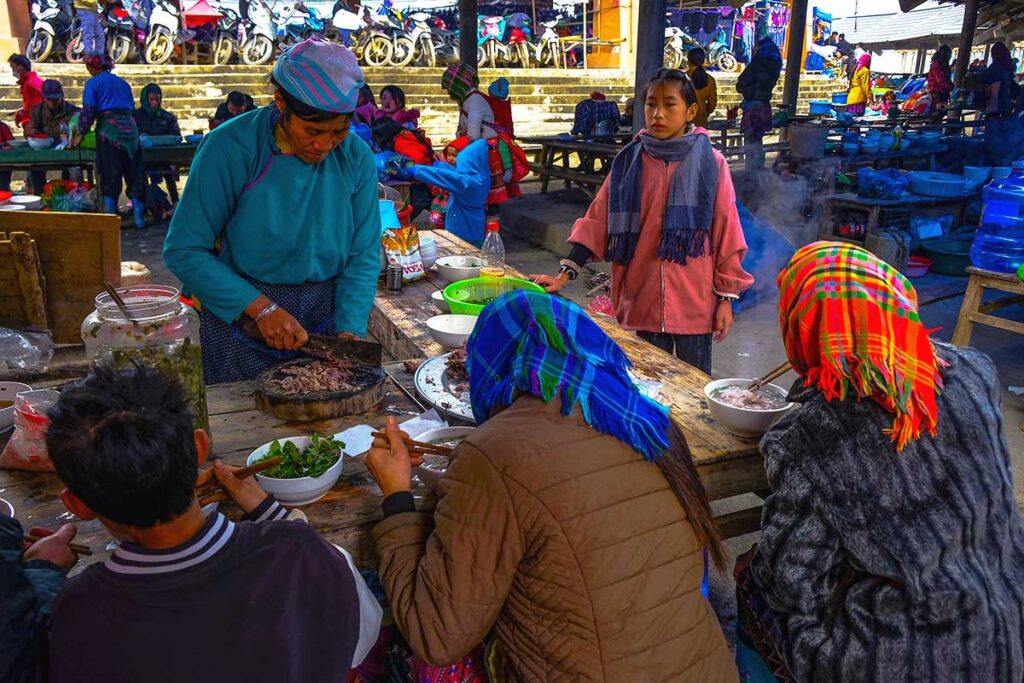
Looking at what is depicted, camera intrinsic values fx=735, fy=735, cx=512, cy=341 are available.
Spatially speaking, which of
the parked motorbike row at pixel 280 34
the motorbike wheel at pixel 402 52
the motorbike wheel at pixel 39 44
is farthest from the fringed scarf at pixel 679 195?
the motorbike wheel at pixel 402 52

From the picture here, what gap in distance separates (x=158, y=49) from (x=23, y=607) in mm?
19586

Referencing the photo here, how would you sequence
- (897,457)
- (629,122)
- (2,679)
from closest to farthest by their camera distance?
(2,679), (897,457), (629,122)

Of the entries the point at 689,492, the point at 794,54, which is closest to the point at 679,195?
the point at 689,492

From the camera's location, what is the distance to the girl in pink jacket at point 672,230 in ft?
9.93

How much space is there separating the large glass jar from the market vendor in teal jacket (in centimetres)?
41

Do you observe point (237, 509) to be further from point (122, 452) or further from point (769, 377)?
point (769, 377)

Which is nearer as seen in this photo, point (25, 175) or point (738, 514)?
point (738, 514)

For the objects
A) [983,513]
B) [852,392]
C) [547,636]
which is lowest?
[547,636]

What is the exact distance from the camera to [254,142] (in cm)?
224

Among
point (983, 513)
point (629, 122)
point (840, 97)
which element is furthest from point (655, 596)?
point (840, 97)

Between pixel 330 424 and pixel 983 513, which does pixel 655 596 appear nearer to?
pixel 983 513

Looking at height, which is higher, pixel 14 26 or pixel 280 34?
pixel 280 34

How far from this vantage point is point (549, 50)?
73.3 feet

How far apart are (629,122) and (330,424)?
1123cm
